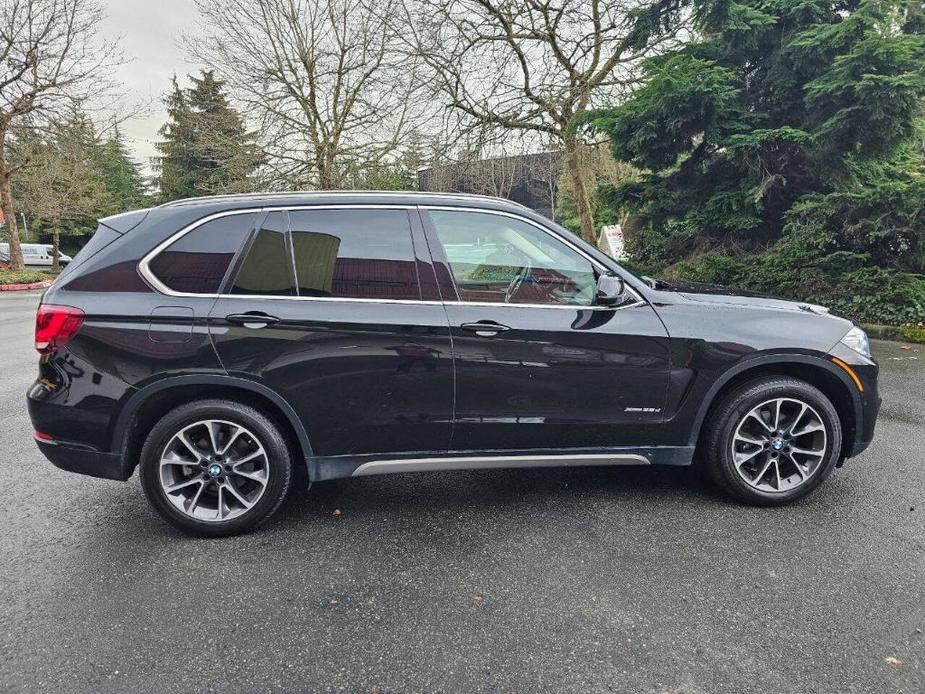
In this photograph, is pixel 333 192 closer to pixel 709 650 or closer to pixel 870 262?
pixel 709 650

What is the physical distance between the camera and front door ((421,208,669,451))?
293 centimetres

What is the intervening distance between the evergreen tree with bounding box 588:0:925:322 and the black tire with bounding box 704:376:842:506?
6.58m

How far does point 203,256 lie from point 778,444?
3314mm

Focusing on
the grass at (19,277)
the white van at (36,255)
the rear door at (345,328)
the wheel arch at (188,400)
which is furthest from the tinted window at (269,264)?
the white van at (36,255)

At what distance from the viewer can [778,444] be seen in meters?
3.15

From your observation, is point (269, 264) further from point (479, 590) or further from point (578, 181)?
point (578, 181)

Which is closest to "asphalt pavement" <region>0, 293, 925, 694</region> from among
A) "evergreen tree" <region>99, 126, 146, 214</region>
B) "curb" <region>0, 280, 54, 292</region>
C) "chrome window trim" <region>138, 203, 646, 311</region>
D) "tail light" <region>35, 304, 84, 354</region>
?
"tail light" <region>35, 304, 84, 354</region>

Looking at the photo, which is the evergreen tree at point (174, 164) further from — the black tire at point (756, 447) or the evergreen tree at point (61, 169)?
the black tire at point (756, 447)

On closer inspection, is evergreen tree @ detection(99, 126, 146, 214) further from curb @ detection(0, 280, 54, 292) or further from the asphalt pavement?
the asphalt pavement

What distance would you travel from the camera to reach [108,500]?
11.1 feet

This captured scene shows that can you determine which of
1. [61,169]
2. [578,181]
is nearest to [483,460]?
[578,181]

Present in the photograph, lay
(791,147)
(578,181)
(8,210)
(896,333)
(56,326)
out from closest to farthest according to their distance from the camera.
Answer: (56,326) < (896,333) < (791,147) < (578,181) < (8,210)

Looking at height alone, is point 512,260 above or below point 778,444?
above

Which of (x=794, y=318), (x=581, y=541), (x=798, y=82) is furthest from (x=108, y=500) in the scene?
(x=798, y=82)
